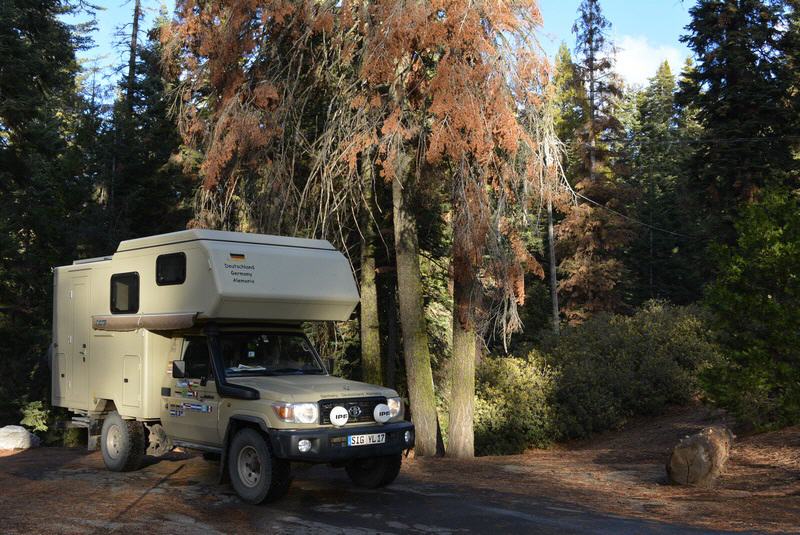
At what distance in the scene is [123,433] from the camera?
10852 mm

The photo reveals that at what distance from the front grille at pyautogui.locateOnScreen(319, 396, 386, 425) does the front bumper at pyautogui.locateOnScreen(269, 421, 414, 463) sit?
0.36ft

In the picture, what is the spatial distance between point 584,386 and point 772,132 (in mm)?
14003

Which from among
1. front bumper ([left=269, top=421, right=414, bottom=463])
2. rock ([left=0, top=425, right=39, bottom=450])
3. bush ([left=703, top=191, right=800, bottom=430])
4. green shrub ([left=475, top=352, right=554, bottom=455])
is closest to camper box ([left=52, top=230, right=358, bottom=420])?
front bumper ([left=269, top=421, right=414, bottom=463])

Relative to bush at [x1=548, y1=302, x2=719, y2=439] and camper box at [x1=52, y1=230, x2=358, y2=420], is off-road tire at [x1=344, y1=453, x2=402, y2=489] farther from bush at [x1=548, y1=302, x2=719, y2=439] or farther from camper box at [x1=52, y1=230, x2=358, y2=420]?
bush at [x1=548, y1=302, x2=719, y2=439]

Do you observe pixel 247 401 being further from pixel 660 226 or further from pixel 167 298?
pixel 660 226

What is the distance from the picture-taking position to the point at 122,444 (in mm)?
10836

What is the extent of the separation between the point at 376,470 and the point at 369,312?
7.24 metres

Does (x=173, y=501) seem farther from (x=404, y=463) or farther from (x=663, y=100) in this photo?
(x=663, y=100)

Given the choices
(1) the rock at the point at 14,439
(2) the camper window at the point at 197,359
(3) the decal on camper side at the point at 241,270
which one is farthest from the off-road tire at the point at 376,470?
(1) the rock at the point at 14,439

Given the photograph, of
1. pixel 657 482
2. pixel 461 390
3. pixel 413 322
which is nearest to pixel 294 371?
pixel 657 482

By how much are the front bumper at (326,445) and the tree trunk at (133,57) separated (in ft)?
77.4

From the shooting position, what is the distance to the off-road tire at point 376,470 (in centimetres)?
977

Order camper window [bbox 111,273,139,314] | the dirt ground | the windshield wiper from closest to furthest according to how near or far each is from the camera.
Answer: the dirt ground → the windshield wiper → camper window [bbox 111,273,139,314]

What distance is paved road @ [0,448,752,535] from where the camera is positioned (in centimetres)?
770
